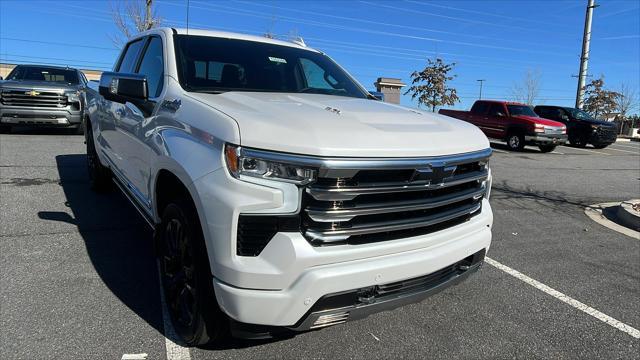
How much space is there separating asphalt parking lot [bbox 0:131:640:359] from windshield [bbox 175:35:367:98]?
167 cm

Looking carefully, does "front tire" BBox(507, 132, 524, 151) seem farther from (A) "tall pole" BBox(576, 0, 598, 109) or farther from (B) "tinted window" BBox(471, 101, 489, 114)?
(A) "tall pole" BBox(576, 0, 598, 109)

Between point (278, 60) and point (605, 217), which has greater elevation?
point (278, 60)

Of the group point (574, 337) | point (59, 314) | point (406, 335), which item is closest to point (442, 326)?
point (406, 335)

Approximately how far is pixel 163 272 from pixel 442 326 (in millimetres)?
1939

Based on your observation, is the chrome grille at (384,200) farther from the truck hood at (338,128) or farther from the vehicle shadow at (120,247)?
the vehicle shadow at (120,247)

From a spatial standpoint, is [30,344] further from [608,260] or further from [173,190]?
[608,260]

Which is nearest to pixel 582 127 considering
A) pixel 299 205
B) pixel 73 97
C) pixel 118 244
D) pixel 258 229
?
pixel 73 97

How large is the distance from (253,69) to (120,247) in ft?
6.94

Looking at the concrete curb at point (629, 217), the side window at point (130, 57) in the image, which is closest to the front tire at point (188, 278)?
the side window at point (130, 57)

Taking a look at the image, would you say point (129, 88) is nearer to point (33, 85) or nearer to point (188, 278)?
point (188, 278)

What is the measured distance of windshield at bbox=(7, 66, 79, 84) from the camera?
12.3m

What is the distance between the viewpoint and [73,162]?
8.50 meters

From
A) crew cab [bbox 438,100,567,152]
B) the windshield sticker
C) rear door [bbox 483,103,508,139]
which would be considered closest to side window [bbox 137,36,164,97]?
the windshield sticker

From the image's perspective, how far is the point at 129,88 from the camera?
125 inches
